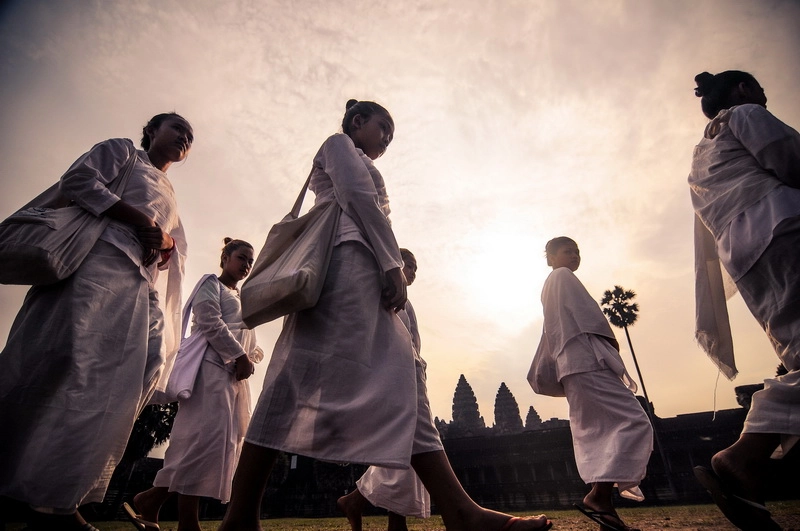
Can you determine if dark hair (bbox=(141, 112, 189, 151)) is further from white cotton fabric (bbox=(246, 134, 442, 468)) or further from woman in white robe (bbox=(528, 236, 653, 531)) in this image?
woman in white robe (bbox=(528, 236, 653, 531))

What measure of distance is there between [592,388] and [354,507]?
215cm

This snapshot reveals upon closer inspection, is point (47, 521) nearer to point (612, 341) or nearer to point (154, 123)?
point (154, 123)

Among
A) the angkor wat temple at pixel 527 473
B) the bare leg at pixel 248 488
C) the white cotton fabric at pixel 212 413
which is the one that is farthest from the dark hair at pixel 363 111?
the angkor wat temple at pixel 527 473

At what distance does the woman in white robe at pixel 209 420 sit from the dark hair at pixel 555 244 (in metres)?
3.01

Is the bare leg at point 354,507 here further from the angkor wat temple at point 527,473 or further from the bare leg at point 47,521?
the angkor wat temple at point 527,473

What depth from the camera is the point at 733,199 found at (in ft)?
7.51

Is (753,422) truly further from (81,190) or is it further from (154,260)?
(81,190)

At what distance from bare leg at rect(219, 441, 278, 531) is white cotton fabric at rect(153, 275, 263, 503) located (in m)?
1.72

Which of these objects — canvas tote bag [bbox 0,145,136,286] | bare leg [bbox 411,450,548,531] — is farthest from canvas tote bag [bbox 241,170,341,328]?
bare leg [bbox 411,450,548,531]

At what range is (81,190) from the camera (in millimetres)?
1973

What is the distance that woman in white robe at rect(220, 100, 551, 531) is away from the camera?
1526mm

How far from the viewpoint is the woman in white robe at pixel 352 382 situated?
1526 mm

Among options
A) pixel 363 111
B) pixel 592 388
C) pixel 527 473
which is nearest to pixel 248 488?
pixel 363 111

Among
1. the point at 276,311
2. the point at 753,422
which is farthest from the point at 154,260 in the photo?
the point at 753,422
